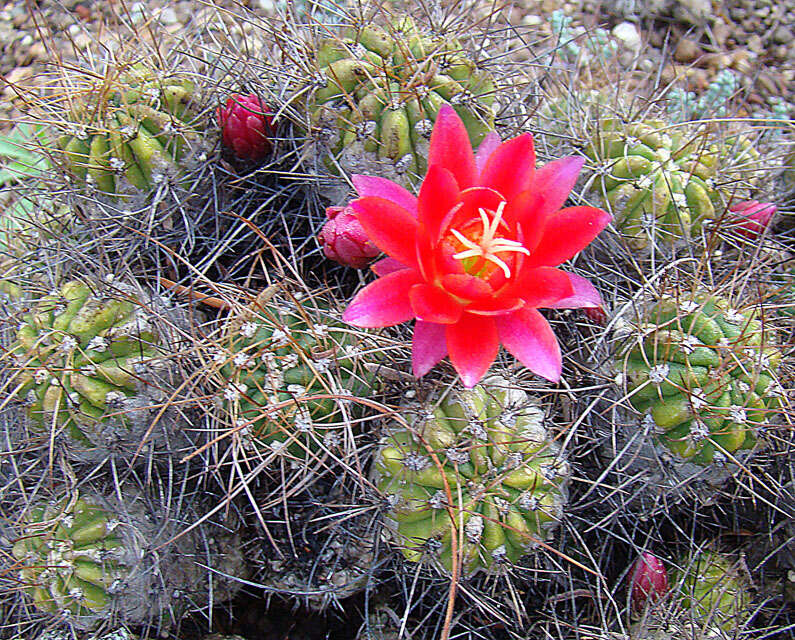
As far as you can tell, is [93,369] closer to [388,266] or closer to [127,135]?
[127,135]

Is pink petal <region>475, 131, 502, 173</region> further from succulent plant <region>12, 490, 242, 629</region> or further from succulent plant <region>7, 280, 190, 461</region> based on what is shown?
succulent plant <region>12, 490, 242, 629</region>

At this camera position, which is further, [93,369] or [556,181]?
[93,369]

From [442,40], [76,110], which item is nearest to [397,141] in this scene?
[442,40]

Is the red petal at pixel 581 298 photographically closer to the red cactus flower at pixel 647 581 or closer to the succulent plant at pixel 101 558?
the red cactus flower at pixel 647 581

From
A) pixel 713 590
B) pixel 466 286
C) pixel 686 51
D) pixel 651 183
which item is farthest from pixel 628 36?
pixel 466 286

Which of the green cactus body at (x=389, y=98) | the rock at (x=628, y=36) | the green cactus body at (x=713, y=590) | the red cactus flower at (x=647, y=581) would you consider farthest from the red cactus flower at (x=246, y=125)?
the rock at (x=628, y=36)

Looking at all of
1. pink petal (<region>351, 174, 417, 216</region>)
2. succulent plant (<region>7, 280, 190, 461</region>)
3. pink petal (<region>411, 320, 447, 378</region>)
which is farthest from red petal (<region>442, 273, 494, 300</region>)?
succulent plant (<region>7, 280, 190, 461</region>)

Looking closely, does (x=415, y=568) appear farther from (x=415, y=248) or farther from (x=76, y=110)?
(x=76, y=110)
